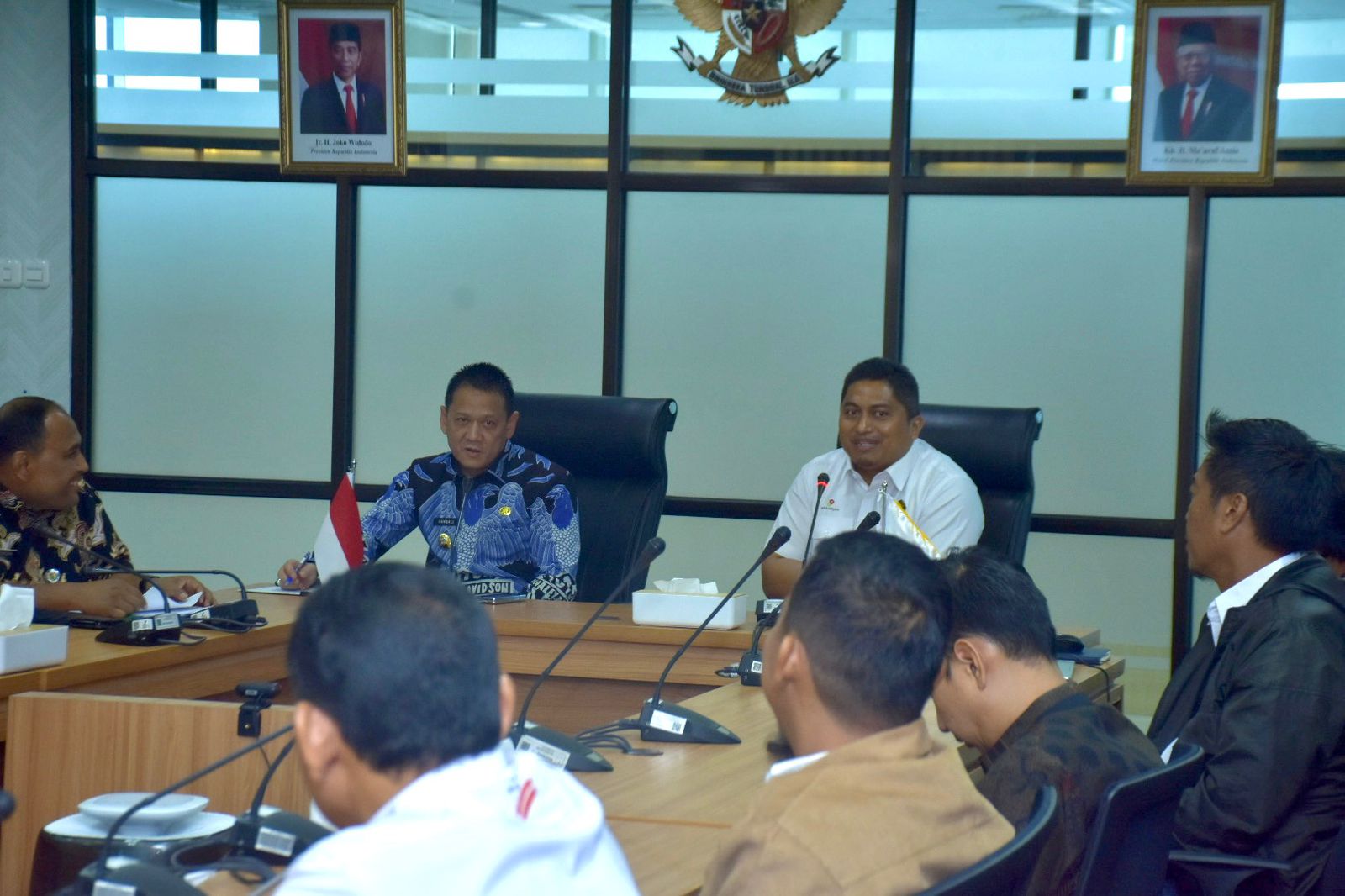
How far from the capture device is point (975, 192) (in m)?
4.89

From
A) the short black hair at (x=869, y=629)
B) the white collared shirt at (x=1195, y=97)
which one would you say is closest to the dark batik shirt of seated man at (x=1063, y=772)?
the short black hair at (x=869, y=629)

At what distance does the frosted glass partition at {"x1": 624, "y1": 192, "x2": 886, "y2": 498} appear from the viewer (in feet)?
16.3

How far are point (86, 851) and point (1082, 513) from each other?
12.3 feet

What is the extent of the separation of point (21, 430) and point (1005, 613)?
2270mm

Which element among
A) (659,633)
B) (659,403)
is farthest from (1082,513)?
(659,633)

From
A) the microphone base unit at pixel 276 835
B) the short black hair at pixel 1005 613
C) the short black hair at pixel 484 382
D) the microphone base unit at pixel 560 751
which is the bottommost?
the microphone base unit at pixel 560 751

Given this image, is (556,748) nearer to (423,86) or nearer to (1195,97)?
(1195,97)

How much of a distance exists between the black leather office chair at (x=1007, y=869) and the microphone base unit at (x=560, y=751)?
873mm

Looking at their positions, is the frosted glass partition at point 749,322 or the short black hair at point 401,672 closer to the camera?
the short black hair at point 401,672

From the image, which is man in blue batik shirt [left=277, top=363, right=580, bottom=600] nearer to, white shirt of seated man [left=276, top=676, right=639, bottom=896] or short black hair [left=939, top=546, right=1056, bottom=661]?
short black hair [left=939, top=546, right=1056, bottom=661]

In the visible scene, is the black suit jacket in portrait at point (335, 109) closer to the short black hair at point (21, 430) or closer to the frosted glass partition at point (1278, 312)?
the short black hair at point (21, 430)

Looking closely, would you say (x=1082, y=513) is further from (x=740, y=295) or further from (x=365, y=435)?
(x=365, y=435)

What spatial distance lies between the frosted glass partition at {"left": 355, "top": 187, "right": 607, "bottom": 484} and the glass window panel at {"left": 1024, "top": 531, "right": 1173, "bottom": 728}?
5.49ft

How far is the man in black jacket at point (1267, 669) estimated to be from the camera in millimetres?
2150
